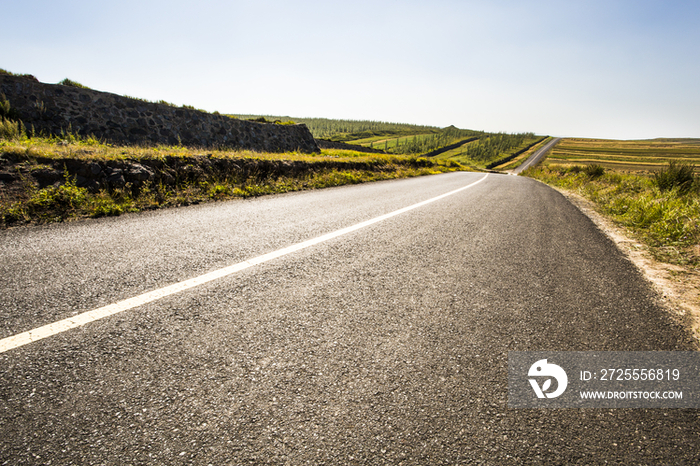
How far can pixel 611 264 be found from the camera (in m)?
3.64

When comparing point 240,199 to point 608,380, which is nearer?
point 608,380

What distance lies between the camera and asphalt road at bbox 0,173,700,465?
4.16 ft

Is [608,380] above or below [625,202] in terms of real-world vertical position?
below

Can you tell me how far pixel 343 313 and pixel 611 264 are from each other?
350 cm

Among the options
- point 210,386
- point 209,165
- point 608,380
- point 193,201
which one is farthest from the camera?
point 209,165

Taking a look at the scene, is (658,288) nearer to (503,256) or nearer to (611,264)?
(611,264)

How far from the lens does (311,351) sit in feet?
5.90

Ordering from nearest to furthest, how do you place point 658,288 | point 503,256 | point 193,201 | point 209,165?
point 658,288 < point 503,256 < point 193,201 < point 209,165

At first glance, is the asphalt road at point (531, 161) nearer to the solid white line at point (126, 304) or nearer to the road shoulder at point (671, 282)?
the road shoulder at point (671, 282)

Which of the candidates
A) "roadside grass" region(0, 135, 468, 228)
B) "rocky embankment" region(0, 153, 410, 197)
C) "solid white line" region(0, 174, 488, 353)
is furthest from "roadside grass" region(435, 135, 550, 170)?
"solid white line" region(0, 174, 488, 353)

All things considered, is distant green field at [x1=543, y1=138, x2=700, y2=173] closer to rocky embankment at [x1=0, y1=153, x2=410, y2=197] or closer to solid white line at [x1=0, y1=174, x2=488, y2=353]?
rocky embankment at [x1=0, y1=153, x2=410, y2=197]

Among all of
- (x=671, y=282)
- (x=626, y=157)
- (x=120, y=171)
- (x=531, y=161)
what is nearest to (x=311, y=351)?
(x=671, y=282)

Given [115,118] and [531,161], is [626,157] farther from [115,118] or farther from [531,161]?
[115,118]

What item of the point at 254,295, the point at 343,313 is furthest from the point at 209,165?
the point at 343,313
